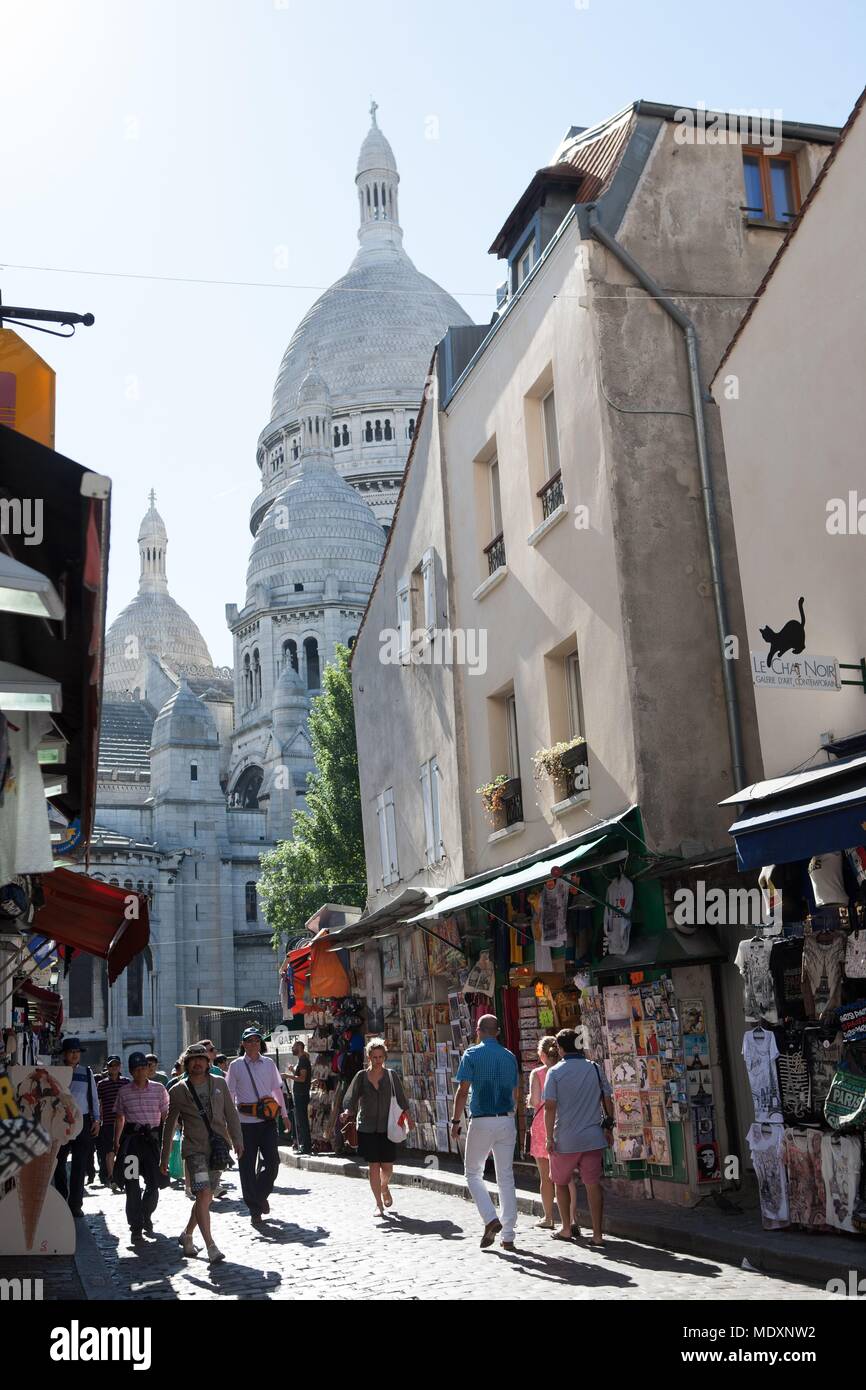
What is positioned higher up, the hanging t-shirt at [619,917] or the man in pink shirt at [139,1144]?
the hanging t-shirt at [619,917]

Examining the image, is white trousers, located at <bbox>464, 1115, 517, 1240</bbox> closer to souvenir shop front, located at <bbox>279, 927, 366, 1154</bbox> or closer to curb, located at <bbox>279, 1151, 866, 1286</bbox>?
curb, located at <bbox>279, 1151, 866, 1286</bbox>

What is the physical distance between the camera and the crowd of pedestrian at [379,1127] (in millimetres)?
11773

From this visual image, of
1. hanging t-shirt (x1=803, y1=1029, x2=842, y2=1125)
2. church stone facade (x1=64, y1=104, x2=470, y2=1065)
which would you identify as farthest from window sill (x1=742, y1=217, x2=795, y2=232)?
church stone facade (x1=64, y1=104, x2=470, y2=1065)

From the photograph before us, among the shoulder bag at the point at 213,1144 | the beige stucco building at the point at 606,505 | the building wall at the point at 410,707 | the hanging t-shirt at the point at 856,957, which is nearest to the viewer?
the hanging t-shirt at the point at 856,957

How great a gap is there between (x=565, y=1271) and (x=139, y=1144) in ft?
18.6

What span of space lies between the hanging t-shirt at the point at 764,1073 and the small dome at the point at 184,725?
5909 centimetres

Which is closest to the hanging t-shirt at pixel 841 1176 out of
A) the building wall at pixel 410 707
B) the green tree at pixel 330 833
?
the building wall at pixel 410 707

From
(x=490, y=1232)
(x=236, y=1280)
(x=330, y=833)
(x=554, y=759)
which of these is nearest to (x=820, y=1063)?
(x=490, y=1232)

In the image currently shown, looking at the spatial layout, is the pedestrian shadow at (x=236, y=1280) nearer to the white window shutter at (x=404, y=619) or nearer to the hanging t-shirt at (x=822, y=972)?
the hanging t-shirt at (x=822, y=972)

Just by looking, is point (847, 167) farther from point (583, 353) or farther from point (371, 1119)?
point (371, 1119)

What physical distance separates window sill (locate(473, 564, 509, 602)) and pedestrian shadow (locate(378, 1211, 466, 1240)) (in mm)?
7687
